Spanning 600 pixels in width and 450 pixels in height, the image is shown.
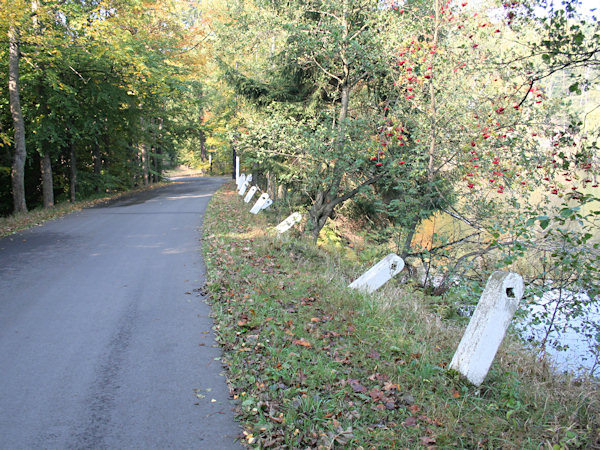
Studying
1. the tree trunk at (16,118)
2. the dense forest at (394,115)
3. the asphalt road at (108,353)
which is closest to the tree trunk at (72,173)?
the dense forest at (394,115)

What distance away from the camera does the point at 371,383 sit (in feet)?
13.5

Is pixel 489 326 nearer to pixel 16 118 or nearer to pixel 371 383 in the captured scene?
pixel 371 383

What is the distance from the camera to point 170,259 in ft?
30.0

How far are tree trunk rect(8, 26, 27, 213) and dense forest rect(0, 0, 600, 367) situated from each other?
0.05 m

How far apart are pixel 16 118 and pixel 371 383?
15546mm

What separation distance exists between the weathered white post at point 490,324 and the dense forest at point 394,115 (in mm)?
674

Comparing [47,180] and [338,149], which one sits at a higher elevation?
[338,149]

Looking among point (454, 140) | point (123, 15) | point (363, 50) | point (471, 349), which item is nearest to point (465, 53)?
point (454, 140)

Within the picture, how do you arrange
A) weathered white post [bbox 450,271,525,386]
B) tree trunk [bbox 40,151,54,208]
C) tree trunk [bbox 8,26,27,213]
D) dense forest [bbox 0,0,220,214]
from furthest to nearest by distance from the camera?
1. tree trunk [bbox 40,151,54,208]
2. dense forest [bbox 0,0,220,214]
3. tree trunk [bbox 8,26,27,213]
4. weathered white post [bbox 450,271,525,386]

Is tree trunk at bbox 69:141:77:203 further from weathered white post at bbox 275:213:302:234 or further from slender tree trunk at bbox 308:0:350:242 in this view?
weathered white post at bbox 275:213:302:234

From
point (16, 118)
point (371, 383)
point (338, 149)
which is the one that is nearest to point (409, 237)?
point (338, 149)

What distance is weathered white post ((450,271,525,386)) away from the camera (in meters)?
4.01

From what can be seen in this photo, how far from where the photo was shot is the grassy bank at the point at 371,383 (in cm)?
338

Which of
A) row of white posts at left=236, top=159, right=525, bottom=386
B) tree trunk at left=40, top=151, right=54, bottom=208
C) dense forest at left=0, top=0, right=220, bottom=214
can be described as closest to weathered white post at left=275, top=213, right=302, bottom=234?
row of white posts at left=236, top=159, right=525, bottom=386
